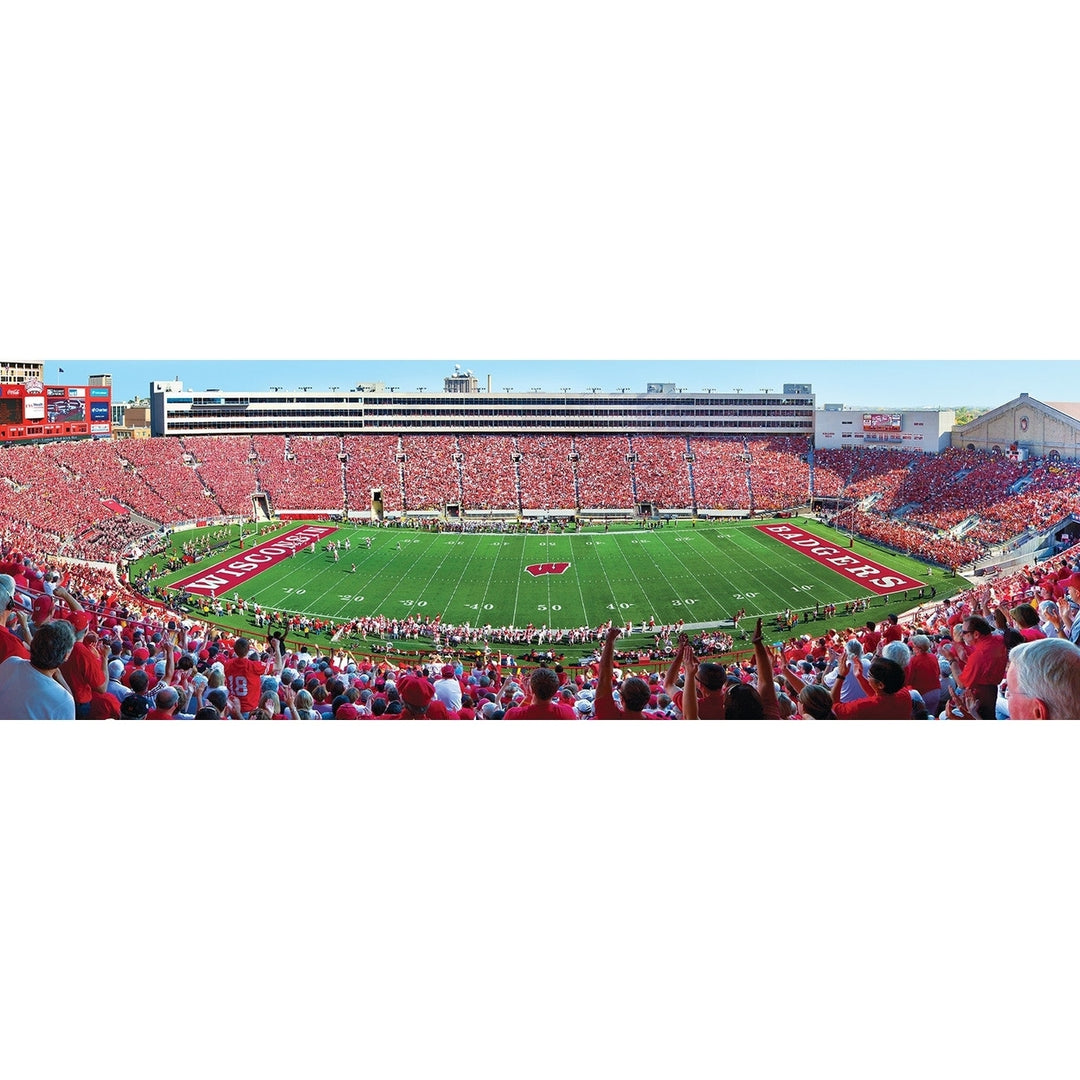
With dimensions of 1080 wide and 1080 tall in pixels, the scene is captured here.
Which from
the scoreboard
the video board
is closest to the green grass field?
the video board

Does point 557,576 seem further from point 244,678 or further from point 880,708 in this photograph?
point 880,708

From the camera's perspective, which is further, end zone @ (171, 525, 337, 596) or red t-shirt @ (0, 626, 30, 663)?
end zone @ (171, 525, 337, 596)

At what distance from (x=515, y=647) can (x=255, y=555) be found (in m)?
8.70

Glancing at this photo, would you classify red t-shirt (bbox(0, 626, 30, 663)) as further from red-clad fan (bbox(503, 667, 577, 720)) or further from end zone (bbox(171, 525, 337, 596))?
end zone (bbox(171, 525, 337, 596))

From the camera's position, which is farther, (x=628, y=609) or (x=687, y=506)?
(x=687, y=506)

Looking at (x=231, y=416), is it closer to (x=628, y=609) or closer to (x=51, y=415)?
(x=51, y=415)

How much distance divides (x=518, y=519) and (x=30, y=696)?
18.5 meters

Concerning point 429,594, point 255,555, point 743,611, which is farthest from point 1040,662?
point 255,555

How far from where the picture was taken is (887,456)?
2041 centimetres

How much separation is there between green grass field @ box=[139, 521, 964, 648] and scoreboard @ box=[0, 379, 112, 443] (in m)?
4.82

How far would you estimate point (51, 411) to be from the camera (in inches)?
763

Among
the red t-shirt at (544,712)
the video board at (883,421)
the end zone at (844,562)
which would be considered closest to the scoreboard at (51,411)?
the red t-shirt at (544,712)

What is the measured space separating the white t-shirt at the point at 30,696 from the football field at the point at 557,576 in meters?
8.90

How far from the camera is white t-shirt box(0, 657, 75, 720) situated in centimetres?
356
